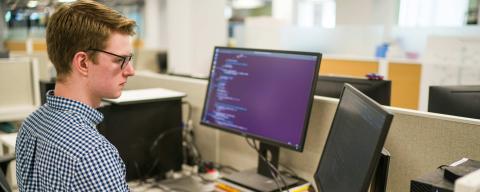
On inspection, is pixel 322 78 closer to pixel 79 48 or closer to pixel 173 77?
pixel 173 77

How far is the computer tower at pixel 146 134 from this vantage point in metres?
1.61

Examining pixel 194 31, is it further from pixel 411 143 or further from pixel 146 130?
pixel 411 143

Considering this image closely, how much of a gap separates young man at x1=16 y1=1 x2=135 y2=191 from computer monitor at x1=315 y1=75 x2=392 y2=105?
0.80m

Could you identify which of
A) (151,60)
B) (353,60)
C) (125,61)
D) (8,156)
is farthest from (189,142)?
(151,60)

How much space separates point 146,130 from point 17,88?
1.51 m

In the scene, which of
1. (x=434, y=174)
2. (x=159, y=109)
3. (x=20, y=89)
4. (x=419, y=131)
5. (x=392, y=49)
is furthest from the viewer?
(x=392, y=49)

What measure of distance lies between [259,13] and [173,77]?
10.5m

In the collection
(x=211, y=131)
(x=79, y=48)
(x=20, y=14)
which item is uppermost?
(x=20, y=14)

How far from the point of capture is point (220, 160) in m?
1.87

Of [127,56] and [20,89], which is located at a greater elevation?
[127,56]

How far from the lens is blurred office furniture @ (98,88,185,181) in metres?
1.61

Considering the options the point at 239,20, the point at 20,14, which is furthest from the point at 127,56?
the point at 239,20

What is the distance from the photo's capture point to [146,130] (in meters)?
1.71

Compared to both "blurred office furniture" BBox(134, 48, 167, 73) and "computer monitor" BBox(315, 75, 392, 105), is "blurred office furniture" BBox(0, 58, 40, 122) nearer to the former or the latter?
"computer monitor" BBox(315, 75, 392, 105)
